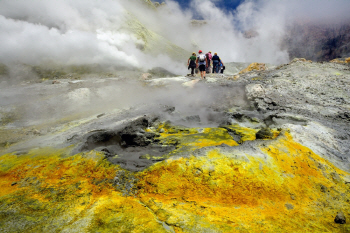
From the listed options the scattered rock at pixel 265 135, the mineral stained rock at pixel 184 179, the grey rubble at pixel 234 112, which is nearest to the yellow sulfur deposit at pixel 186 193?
the mineral stained rock at pixel 184 179

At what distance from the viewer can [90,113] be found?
7.45 metres

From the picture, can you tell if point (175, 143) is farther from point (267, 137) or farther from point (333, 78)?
point (333, 78)

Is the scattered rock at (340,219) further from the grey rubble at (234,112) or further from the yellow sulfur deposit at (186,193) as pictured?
the grey rubble at (234,112)

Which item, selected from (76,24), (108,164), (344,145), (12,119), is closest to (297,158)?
(344,145)

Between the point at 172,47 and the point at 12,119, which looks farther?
the point at 172,47

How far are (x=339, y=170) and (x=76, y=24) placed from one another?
89.8ft

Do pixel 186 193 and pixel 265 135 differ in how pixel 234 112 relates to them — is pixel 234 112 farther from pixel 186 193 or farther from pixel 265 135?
pixel 186 193

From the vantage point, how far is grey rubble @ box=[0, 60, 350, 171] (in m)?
4.21

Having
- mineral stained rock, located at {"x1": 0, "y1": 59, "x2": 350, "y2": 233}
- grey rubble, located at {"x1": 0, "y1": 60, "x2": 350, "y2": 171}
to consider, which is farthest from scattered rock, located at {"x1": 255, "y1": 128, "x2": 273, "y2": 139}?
grey rubble, located at {"x1": 0, "y1": 60, "x2": 350, "y2": 171}

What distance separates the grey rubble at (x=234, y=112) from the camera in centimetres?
421

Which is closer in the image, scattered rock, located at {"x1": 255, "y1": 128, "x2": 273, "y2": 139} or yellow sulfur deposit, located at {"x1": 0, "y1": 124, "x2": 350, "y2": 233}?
yellow sulfur deposit, located at {"x1": 0, "y1": 124, "x2": 350, "y2": 233}

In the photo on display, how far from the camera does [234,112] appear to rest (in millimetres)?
6324

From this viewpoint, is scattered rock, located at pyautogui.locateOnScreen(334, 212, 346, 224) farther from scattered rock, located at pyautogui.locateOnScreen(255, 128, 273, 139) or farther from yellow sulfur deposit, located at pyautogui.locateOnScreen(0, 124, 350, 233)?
scattered rock, located at pyautogui.locateOnScreen(255, 128, 273, 139)

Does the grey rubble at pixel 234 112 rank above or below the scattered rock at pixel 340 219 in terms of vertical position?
above
